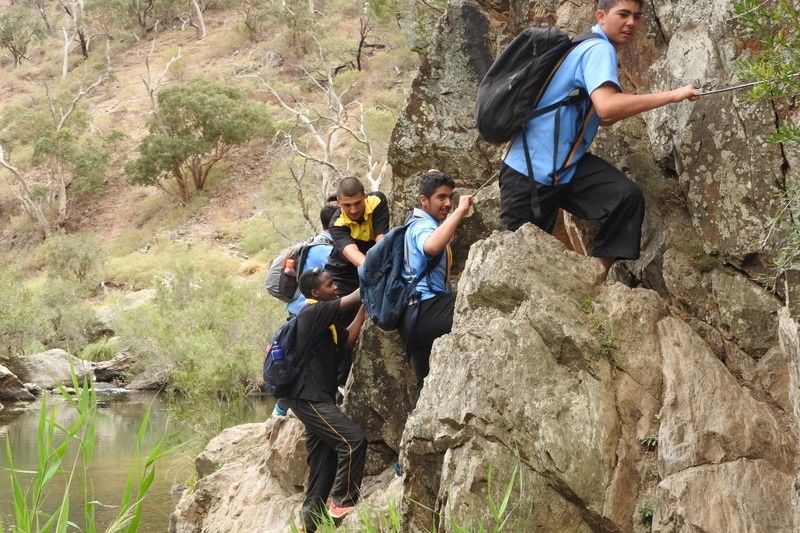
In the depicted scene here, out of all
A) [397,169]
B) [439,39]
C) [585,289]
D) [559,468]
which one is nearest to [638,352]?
[585,289]

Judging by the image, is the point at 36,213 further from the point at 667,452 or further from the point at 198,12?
the point at 667,452

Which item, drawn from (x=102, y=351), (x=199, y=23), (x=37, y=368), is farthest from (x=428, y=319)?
(x=199, y=23)

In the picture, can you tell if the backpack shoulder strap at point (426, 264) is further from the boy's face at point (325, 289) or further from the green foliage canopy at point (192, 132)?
the green foliage canopy at point (192, 132)

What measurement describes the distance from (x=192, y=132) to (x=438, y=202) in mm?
36109

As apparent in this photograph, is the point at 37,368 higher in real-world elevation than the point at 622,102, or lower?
lower

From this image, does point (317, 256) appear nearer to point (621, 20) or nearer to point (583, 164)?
point (583, 164)

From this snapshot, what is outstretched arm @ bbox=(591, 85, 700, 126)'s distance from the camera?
4066 mm

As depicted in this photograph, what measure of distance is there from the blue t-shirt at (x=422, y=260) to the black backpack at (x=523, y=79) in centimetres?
66

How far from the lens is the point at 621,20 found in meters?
4.36

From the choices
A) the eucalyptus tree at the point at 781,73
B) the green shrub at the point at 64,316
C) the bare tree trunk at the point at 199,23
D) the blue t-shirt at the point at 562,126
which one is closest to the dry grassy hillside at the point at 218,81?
the bare tree trunk at the point at 199,23

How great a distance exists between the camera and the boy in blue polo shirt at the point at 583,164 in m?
4.35

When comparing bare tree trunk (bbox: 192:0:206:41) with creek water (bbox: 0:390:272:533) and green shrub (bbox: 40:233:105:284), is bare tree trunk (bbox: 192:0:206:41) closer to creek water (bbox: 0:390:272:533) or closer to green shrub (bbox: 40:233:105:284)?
green shrub (bbox: 40:233:105:284)

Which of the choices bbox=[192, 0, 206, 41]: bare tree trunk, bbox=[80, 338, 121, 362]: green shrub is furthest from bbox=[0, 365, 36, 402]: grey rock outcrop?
bbox=[192, 0, 206, 41]: bare tree trunk

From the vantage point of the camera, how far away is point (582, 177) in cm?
460
